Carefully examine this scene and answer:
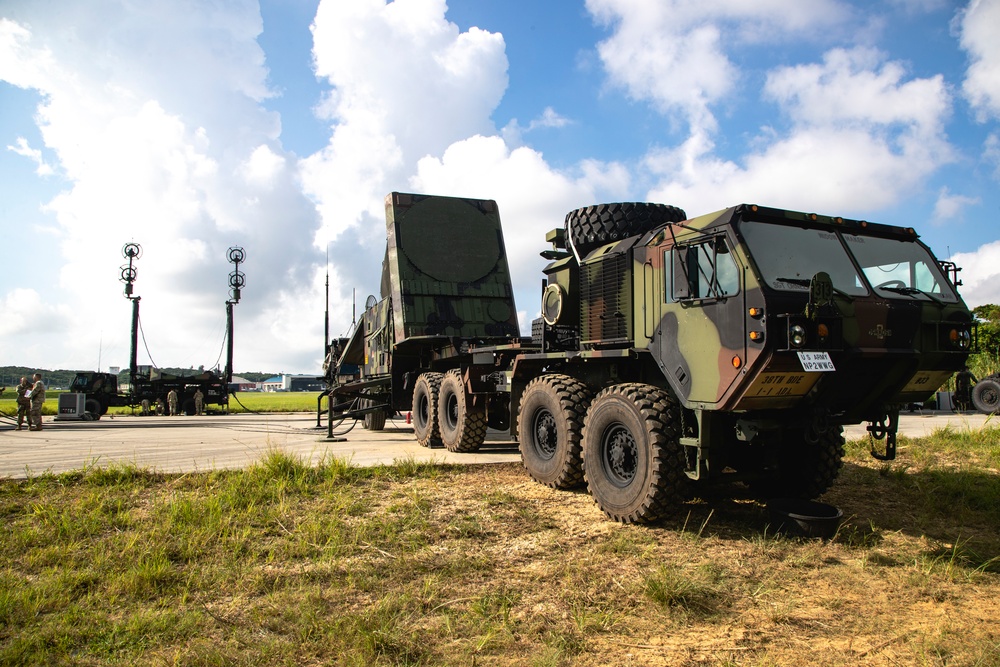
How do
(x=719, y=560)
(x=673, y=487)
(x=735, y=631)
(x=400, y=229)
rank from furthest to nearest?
(x=400, y=229) < (x=673, y=487) < (x=719, y=560) < (x=735, y=631)

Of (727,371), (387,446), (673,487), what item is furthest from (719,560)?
(387,446)

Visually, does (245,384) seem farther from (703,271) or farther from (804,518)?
(804,518)

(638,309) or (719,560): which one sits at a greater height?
(638,309)

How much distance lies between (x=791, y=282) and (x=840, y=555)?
2061 mm

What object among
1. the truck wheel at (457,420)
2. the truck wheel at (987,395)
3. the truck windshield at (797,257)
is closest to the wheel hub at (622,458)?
the truck windshield at (797,257)

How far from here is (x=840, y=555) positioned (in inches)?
206

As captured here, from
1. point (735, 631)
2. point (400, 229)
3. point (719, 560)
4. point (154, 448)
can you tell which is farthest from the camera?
point (400, 229)

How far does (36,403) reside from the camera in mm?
15875

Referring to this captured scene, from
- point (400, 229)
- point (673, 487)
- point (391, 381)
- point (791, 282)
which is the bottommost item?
point (673, 487)

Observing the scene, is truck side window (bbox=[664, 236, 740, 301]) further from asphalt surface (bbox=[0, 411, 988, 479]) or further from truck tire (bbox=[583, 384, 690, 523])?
asphalt surface (bbox=[0, 411, 988, 479])

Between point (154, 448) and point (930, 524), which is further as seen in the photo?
point (154, 448)

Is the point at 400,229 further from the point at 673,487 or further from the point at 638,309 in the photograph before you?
the point at 673,487

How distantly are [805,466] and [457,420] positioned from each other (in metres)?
4.88

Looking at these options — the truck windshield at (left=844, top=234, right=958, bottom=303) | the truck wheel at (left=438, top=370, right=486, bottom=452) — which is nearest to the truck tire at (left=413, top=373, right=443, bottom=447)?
the truck wheel at (left=438, top=370, right=486, bottom=452)
